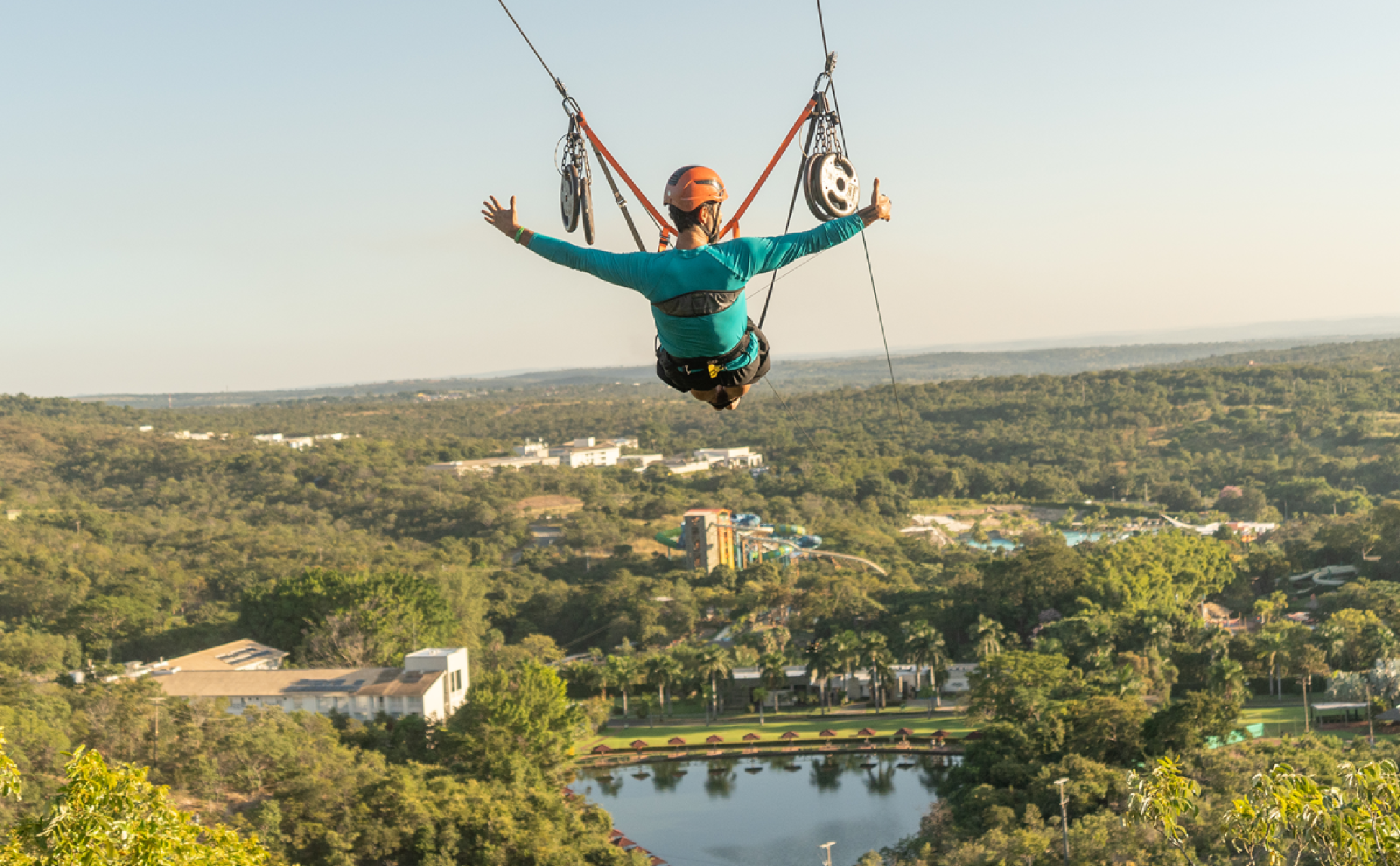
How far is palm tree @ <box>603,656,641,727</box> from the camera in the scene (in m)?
45.2

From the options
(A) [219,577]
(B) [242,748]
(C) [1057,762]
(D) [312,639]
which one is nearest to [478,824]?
(B) [242,748]

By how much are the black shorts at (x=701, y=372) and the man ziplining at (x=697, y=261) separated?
2.4 inches

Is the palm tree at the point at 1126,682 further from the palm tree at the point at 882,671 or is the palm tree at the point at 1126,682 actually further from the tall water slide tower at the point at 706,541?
the tall water slide tower at the point at 706,541

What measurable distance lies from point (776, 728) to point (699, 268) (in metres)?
38.5

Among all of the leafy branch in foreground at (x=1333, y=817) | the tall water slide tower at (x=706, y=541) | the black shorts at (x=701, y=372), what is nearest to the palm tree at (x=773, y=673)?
the tall water slide tower at (x=706, y=541)

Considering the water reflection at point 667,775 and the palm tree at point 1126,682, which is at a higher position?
the palm tree at point 1126,682

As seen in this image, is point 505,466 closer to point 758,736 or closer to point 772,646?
point 772,646

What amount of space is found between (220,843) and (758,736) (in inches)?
1222

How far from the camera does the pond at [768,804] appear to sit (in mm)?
32156

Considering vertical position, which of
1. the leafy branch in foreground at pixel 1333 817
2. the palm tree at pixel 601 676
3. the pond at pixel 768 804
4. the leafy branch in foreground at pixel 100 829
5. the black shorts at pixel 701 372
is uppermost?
the black shorts at pixel 701 372

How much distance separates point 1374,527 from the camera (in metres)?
57.7

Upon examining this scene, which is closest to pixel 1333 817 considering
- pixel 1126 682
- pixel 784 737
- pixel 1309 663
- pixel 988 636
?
pixel 1126 682

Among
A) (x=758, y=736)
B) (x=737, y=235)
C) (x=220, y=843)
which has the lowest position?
(x=758, y=736)

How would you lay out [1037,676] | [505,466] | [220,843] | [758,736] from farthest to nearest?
[505,466] < [758,736] < [1037,676] < [220,843]
